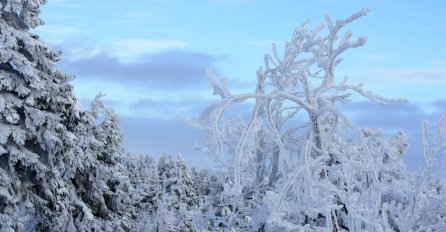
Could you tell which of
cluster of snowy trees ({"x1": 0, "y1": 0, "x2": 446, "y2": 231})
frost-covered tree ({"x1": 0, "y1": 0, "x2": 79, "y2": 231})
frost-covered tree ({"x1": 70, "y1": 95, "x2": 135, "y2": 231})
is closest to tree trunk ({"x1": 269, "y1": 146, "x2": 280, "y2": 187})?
cluster of snowy trees ({"x1": 0, "y1": 0, "x2": 446, "y2": 231})

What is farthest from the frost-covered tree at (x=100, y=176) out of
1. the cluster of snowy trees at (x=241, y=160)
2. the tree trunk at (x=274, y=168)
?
the tree trunk at (x=274, y=168)

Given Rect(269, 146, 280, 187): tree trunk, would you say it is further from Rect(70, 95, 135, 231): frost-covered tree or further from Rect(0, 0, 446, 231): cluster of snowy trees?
Rect(70, 95, 135, 231): frost-covered tree

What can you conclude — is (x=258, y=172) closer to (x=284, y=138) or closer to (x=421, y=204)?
(x=284, y=138)

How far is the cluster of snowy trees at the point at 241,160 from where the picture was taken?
22.6 feet

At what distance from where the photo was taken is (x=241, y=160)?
6.08 metres

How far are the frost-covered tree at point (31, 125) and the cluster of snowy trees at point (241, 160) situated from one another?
36mm

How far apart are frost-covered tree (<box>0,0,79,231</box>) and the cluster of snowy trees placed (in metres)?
0.04

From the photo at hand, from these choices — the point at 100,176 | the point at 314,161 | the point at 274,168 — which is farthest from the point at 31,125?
the point at 314,161

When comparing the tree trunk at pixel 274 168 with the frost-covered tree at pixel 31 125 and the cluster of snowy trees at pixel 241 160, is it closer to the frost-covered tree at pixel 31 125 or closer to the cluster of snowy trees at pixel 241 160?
the cluster of snowy trees at pixel 241 160

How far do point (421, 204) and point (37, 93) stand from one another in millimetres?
12609

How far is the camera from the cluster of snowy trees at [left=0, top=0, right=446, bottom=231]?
22.6ft

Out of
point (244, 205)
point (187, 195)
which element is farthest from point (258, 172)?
point (187, 195)

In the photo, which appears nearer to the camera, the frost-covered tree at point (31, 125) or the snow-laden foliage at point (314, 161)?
the snow-laden foliage at point (314, 161)

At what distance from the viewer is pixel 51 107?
66.7ft
